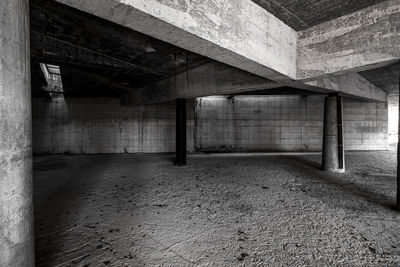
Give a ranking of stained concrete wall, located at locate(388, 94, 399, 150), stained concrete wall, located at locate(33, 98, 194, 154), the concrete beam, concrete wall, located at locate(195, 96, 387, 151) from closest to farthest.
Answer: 1. the concrete beam
2. stained concrete wall, located at locate(33, 98, 194, 154)
3. concrete wall, located at locate(195, 96, 387, 151)
4. stained concrete wall, located at locate(388, 94, 399, 150)

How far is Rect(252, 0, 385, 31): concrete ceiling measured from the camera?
108 inches

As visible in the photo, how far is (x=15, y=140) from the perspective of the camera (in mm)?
1429

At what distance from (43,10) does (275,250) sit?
472 cm

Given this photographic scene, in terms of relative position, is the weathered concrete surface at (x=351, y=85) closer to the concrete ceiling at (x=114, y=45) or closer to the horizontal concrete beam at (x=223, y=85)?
the horizontal concrete beam at (x=223, y=85)

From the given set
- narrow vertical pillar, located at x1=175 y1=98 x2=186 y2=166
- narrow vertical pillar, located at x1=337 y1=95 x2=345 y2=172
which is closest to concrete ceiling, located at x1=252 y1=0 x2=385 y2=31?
narrow vertical pillar, located at x1=337 y1=95 x2=345 y2=172

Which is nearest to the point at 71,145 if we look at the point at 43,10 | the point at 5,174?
the point at 43,10

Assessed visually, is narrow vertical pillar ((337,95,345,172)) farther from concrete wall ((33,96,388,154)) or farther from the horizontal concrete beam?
concrete wall ((33,96,388,154))

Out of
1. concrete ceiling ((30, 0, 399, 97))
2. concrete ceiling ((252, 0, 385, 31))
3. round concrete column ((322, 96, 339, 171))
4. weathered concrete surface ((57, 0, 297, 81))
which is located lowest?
round concrete column ((322, 96, 339, 171))

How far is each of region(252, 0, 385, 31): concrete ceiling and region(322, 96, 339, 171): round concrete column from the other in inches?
173

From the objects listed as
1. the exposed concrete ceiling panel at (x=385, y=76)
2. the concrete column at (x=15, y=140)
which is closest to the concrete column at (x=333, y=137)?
the exposed concrete ceiling panel at (x=385, y=76)

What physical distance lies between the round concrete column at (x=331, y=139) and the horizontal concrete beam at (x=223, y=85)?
54 centimetres

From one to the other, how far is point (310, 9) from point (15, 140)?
3779mm

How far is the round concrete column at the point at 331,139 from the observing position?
6742 mm

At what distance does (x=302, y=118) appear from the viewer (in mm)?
11281
